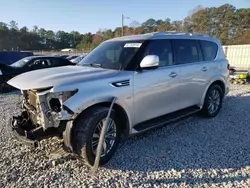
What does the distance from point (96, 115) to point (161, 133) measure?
1.81 metres

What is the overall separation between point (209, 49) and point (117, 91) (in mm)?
3078

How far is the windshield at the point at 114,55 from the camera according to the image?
3566 millimetres

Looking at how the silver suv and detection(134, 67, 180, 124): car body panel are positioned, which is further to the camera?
detection(134, 67, 180, 124): car body panel

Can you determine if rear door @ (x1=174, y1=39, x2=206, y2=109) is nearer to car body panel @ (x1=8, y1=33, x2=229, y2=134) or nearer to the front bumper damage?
car body panel @ (x1=8, y1=33, x2=229, y2=134)

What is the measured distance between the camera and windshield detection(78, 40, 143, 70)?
357 centimetres

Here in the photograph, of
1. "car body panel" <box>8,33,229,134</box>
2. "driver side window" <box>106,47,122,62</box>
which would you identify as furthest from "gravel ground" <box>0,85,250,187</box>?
"driver side window" <box>106,47,122,62</box>

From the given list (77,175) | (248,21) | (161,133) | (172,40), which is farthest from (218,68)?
(248,21)

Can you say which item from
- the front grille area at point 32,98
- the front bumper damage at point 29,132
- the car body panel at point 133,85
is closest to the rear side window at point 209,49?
the car body panel at point 133,85

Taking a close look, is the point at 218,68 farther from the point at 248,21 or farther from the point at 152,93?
the point at 248,21

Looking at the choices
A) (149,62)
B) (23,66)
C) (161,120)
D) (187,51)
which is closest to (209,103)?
(187,51)

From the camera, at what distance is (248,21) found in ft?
177

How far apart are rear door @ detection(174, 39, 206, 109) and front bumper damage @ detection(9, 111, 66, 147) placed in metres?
2.53

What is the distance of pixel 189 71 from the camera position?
170 inches

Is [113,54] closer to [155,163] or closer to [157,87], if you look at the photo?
[157,87]
